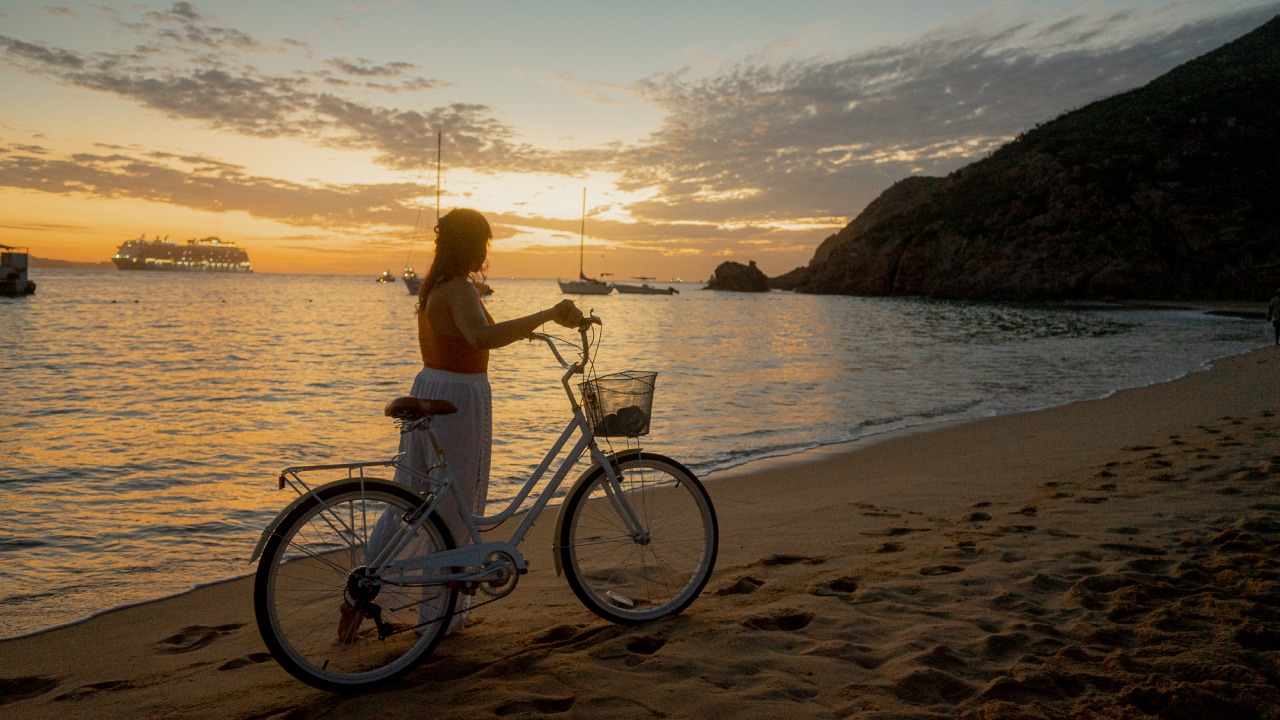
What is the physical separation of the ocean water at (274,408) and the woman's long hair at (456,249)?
10.8 ft

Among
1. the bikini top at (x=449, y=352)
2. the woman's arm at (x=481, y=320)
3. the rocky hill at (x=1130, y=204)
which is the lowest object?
the bikini top at (x=449, y=352)

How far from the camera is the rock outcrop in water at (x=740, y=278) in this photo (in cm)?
14125

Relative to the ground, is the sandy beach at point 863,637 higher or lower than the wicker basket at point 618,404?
lower

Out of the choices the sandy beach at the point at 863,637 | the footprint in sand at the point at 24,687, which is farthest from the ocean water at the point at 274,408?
the sandy beach at the point at 863,637

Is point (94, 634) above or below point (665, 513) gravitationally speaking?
below

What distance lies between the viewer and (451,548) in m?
3.27

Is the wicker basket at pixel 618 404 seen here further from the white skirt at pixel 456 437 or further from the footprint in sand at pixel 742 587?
the footprint in sand at pixel 742 587

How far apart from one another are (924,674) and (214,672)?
3.20m

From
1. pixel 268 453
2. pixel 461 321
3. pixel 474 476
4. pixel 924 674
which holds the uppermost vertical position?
pixel 461 321

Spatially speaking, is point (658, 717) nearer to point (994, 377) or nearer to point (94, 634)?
point (94, 634)

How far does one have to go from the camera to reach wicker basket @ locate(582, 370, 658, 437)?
3459 millimetres

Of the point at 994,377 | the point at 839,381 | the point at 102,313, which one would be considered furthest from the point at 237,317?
the point at 994,377

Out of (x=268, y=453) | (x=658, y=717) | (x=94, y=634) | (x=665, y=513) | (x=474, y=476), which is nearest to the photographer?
(x=658, y=717)

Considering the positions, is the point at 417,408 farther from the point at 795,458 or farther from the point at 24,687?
the point at 795,458
